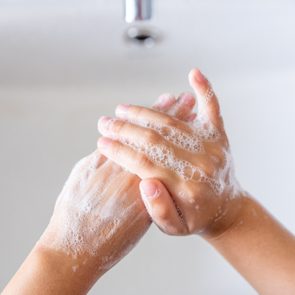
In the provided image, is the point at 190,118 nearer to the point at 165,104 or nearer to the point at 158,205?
the point at 165,104

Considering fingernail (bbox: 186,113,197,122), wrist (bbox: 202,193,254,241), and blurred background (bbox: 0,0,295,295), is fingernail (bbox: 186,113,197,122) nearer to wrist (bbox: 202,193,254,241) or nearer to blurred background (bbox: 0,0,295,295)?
wrist (bbox: 202,193,254,241)

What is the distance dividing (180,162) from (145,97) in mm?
582

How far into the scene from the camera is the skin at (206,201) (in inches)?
23.6

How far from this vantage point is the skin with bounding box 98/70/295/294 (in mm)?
599

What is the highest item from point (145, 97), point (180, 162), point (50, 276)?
point (145, 97)

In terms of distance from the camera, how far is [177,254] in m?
1.12

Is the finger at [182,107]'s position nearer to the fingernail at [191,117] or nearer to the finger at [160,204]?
the fingernail at [191,117]

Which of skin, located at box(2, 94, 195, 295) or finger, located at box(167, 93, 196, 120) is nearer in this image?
skin, located at box(2, 94, 195, 295)

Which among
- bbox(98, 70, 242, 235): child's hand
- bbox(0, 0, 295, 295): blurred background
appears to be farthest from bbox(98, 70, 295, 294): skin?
bbox(0, 0, 295, 295): blurred background

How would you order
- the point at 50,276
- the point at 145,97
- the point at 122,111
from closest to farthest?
the point at 50,276, the point at 122,111, the point at 145,97

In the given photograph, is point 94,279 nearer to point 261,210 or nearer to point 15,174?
point 261,210

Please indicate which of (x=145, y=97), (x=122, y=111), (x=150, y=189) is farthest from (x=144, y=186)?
(x=145, y=97)

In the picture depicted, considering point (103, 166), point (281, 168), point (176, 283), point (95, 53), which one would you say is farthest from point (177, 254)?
point (103, 166)

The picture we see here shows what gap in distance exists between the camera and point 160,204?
59 cm
